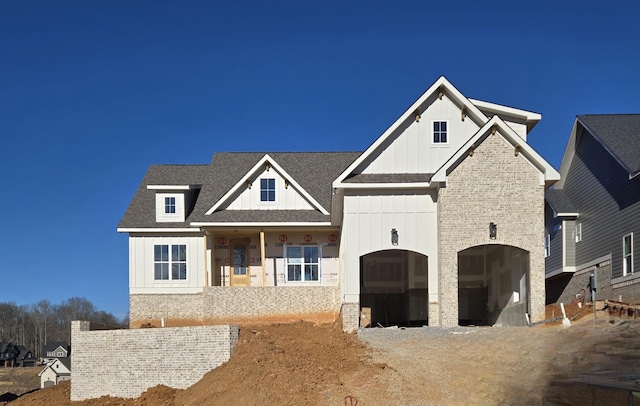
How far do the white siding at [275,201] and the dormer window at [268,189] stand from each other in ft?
0.42

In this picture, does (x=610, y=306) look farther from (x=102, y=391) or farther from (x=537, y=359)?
(x=102, y=391)

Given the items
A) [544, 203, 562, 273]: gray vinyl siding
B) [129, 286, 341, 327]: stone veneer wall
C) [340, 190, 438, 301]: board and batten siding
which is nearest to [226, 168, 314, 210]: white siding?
[129, 286, 341, 327]: stone veneer wall

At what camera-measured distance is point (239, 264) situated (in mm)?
34719

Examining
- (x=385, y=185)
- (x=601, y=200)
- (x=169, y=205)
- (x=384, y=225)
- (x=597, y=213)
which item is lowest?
(x=384, y=225)

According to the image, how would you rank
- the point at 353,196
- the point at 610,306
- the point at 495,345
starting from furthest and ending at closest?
the point at 353,196
the point at 610,306
the point at 495,345

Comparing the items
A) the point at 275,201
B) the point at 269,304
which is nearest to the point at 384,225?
the point at 269,304

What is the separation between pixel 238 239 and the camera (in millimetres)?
34719

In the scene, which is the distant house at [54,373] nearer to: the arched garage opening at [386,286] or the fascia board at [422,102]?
the arched garage opening at [386,286]

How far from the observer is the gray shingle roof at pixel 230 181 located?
3356 centimetres

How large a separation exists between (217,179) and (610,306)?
746 inches

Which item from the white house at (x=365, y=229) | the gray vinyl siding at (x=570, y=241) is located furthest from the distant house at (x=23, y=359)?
the gray vinyl siding at (x=570, y=241)

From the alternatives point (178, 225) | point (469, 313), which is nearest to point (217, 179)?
point (178, 225)

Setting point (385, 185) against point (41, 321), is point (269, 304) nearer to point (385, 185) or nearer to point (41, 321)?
point (385, 185)

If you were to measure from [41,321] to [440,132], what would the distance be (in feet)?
399
